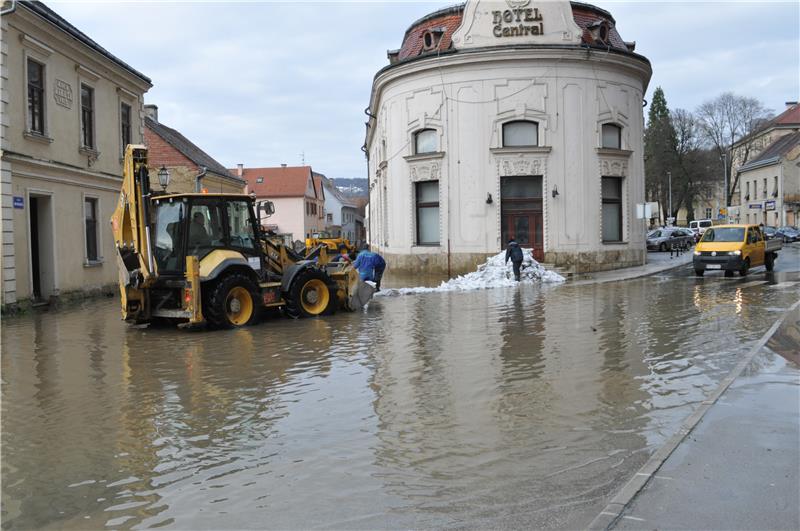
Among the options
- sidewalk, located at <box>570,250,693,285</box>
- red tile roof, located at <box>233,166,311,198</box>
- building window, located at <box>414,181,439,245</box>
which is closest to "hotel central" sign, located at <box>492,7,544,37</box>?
building window, located at <box>414,181,439,245</box>

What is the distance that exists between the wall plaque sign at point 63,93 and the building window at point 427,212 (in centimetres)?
1351

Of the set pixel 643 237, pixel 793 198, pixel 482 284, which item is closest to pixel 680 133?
pixel 793 198

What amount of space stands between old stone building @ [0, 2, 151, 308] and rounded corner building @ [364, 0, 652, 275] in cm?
1126

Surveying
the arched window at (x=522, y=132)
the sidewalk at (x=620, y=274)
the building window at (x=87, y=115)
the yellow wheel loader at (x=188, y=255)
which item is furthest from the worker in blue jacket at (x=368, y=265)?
the arched window at (x=522, y=132)

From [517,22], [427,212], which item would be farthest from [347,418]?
[517,22]

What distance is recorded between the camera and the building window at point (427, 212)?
1100 inches

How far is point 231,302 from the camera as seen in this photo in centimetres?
1326

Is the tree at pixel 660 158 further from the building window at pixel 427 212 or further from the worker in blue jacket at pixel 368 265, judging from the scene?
the worker in blue jacket at pixel 368 265

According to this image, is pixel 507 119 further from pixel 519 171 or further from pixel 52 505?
pixel 52 505

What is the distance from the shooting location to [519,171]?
87.3 ft

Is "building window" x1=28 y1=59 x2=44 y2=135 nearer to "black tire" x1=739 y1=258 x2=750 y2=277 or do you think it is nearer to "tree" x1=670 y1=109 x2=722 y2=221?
"black tire" x1=739 y1=258 x2=750 y2=277

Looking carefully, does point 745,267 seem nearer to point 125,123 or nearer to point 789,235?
point 125,123

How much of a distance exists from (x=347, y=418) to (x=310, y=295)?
807 centimetres

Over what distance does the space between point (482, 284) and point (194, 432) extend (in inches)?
640
